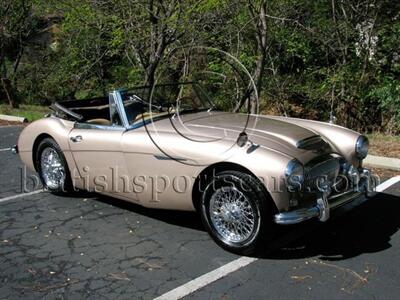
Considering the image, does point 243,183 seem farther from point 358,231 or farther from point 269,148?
point 358,231

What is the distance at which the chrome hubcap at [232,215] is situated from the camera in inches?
157

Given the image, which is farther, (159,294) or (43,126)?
(43,126)

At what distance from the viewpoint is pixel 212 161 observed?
4.08m

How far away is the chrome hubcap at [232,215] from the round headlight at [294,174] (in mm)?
358

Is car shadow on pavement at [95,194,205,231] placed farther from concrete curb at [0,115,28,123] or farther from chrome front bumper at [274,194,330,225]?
concrete curb at [0,115,28,123]

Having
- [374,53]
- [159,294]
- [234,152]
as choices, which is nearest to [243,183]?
[234,152]

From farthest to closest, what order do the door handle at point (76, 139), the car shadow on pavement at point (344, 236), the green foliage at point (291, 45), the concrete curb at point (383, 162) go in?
the green foliage at point (291, 45), the concrete curb at point (383, 162), the door handle at point (76, 139), the car shadow on pavement at point (344, 236)

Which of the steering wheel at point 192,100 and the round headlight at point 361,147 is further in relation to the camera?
the steering wheel at point 192,100

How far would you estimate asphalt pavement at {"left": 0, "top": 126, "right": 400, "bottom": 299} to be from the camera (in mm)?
3537

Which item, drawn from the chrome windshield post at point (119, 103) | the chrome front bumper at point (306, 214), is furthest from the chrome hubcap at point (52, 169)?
the chrome front bumper at point (306, 214)

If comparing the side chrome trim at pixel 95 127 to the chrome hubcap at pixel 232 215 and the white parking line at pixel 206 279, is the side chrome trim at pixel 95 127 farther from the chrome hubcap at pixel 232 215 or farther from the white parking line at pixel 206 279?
the white parking line at pixel 206 279

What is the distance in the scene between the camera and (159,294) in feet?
11.4

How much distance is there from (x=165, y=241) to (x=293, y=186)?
1.28 metres

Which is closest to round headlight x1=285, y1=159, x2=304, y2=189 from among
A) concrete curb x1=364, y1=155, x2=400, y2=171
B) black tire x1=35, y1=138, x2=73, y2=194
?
black tire x1=35, y1=138, x2=73, y2=194
